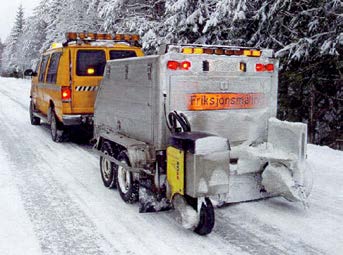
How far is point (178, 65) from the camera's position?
531 cm

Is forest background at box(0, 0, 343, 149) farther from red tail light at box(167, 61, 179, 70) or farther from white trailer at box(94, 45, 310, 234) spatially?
red tail light at box(167, 61, 179, 70)

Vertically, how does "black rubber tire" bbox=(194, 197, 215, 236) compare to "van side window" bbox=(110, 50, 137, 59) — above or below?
below

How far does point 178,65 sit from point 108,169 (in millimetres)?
2450

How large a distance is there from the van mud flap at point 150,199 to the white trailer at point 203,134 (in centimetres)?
1

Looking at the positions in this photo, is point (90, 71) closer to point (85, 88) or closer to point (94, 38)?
point (85, 88)

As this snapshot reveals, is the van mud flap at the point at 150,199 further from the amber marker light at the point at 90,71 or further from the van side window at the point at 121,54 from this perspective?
the van side window at the point at 121,54

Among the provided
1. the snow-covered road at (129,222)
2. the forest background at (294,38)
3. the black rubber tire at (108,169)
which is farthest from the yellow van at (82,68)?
the forest background at (294,38)

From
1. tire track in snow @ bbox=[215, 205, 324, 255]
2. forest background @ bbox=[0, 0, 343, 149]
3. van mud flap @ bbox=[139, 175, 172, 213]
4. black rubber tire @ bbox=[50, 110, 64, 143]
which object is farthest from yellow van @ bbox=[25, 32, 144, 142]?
tire track in snow @ bbox=[215, 205, 324, 255]

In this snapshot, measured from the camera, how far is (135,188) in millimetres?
5953

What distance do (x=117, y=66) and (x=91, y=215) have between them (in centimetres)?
233

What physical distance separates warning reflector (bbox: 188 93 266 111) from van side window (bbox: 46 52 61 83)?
5.73 metres

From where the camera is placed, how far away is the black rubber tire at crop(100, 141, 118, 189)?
670 cm

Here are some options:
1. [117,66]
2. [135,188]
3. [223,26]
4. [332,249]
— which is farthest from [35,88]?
[332,249]

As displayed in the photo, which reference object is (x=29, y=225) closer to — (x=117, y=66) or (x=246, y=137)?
(x=117, y=66)
